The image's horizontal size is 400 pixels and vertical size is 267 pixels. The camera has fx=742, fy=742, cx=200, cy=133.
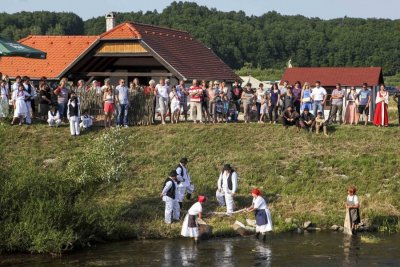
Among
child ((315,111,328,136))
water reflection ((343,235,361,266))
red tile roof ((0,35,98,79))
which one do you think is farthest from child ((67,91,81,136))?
red tile roof ((0,35,98,79))

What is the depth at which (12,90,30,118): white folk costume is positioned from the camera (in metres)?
27.2

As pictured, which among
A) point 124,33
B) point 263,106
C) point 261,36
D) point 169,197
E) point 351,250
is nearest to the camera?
point 351,250

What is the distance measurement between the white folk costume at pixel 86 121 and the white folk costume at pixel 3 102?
2.90m

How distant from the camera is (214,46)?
107188mm

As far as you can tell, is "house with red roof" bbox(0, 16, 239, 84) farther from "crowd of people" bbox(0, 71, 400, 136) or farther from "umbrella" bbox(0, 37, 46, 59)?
"umbrella" bbox(0, 37, 46, 59)

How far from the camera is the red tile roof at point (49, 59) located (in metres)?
41.3

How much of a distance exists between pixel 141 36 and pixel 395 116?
1369 centimetres

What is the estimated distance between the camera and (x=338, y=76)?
58344mm

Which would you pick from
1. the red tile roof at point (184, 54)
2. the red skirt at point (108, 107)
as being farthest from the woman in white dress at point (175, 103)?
the red tile roof at point (184, 54)

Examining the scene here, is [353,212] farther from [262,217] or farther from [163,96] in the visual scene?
[163,96]

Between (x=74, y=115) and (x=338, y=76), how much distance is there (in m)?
35.4

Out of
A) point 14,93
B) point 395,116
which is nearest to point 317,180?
point 14,93

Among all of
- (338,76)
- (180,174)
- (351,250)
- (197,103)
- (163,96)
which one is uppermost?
(338,76)

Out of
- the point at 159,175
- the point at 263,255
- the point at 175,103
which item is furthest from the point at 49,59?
the point at 263,255
